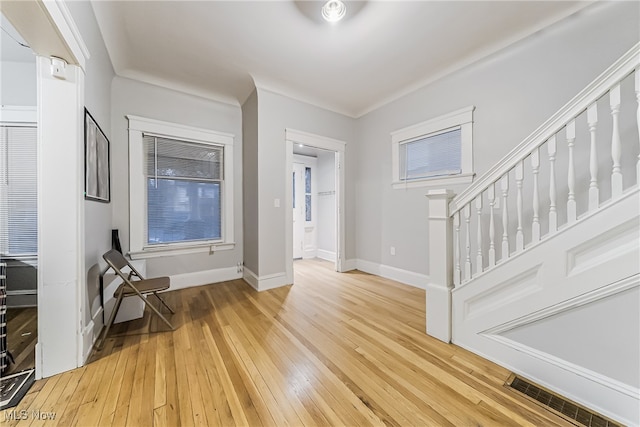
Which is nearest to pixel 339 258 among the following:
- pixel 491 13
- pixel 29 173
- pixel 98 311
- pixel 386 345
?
pixel 386 345

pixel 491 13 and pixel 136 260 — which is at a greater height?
pixel 491 13

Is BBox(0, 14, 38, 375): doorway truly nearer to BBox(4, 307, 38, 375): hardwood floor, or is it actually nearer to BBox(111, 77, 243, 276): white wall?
BBox(4, 307, 38, 375): hardwood floor

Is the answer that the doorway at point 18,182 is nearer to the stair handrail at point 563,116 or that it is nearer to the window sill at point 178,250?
the window sill at point 178,250

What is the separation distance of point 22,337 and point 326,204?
14.1 feet

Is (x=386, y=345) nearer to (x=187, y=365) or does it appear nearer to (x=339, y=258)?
(x=187, y=365)

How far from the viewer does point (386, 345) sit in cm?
177

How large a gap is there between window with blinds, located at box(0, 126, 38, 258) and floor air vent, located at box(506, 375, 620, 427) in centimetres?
438

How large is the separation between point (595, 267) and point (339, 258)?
2879 mm

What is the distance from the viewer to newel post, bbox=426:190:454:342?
1.81 meters

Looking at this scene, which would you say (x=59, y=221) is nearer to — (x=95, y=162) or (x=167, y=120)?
(x=95, y=162)

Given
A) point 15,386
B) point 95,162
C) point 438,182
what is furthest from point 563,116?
point 15,386

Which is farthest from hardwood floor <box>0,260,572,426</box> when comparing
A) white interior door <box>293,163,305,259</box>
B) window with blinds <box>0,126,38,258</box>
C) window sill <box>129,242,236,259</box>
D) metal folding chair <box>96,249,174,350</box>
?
white interior door <box>293,163,305,259</box>

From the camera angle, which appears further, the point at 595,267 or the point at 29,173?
the point at 29,173

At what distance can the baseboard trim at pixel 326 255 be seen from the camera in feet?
15.9
